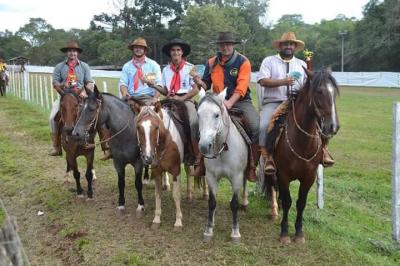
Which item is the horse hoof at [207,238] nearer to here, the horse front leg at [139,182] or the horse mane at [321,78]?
the horse front leg at [139,182]

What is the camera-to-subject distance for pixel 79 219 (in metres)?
6.86

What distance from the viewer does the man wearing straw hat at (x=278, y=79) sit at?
19.2 feet

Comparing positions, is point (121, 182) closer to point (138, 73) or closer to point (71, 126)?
point (71, 126)

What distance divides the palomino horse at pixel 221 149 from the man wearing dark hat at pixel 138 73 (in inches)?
91.2

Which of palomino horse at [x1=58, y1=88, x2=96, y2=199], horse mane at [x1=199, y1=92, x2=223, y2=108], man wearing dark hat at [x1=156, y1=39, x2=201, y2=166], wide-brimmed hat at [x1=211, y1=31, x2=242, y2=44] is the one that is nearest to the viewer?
horse mane at [x1=199, y1=92, x2=223, y2=108]

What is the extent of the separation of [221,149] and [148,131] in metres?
0.99

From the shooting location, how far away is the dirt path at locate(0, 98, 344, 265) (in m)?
5.45

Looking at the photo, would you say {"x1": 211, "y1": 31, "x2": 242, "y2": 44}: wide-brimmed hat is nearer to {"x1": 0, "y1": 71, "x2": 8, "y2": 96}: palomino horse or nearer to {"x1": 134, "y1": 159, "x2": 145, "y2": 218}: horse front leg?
→ {"x1": 134, "y1": 159, "x2": 145, "y2": 218}: horse front leg

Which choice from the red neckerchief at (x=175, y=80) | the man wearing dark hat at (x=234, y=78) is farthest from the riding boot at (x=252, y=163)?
the red neckerchief at (x=175, y=80)

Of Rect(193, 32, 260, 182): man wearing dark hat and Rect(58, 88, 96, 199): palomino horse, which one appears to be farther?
Rect(58, 88, 96, 199): palomino horse

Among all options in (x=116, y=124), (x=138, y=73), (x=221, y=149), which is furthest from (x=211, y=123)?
(x=138, y=73)

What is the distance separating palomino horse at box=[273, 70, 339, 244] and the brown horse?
149 cm

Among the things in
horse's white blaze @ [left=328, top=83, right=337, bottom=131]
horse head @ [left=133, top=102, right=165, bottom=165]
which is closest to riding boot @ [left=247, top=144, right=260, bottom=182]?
horse head @ [left=133, top=102, right=165, bottom=165]

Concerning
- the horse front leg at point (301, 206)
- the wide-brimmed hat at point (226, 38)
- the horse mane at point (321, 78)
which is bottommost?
the horse front leg at point (301, 206)
